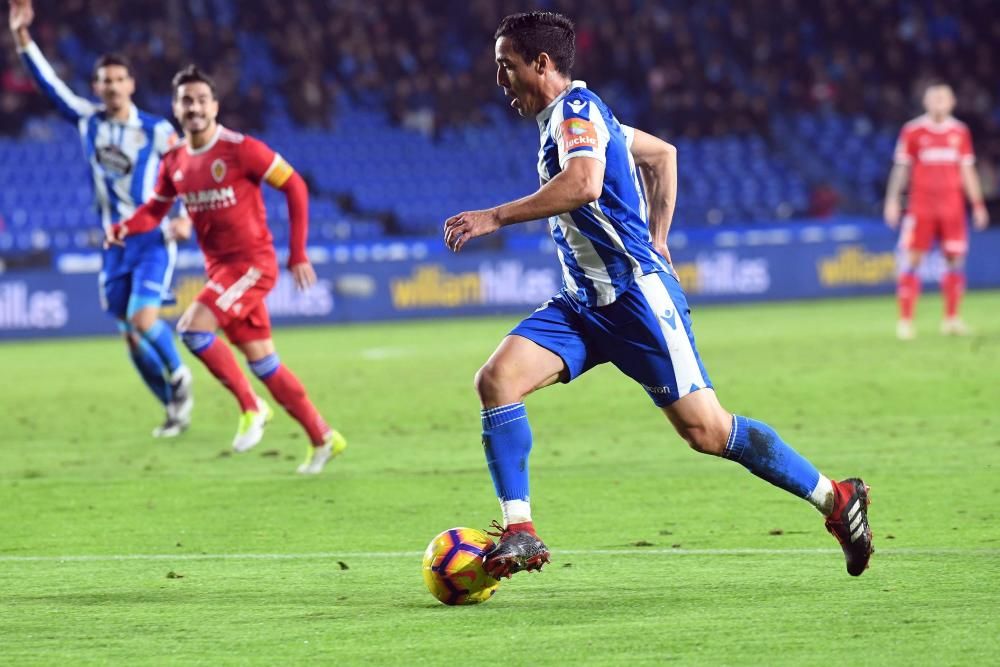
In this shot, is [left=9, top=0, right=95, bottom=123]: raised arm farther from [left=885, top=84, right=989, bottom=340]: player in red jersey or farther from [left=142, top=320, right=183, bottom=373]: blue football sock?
[left=885, top=84, right=989, bottom=340]: player in red jersey

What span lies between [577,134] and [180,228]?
19.1ft

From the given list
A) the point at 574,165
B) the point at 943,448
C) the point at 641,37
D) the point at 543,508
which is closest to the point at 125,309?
the point at 543,508

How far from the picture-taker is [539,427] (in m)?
11.0

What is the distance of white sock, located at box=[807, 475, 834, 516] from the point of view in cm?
571

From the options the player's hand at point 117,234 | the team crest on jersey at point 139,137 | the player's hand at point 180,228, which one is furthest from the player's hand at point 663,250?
the team crest on jersey at point 139,137

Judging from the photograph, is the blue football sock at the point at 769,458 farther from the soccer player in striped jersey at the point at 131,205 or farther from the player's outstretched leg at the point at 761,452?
the soccer player in striped jersey at the point at 131,205

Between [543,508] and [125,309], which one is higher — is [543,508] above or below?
below

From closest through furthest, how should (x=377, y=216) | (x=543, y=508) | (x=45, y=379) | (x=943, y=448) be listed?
1. (x=543, y=508)
2. (x=943, y=448)
3. (x=45, y=379)
4. (x=377, y=216)

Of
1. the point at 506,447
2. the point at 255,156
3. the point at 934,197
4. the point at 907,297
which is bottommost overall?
the point at 907,297

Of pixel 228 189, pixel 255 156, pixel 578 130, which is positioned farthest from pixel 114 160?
pixel 578 130

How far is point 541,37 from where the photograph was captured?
5.61m

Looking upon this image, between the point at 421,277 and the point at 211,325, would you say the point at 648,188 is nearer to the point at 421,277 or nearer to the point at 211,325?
the point at 211,325

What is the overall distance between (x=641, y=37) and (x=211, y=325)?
21.9 metres

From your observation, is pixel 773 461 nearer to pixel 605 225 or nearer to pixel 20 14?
pixel 605 225
